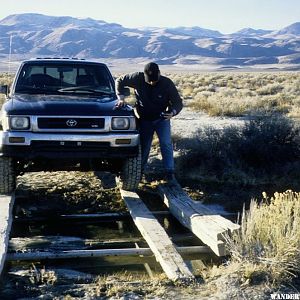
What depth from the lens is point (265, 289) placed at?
4863 mm

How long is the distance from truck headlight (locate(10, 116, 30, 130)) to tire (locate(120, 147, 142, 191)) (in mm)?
1501

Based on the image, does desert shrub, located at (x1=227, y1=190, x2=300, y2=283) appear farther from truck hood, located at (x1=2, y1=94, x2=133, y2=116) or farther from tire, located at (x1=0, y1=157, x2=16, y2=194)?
tire, located at (x1=0, y1=157, x2=16, y2=194)

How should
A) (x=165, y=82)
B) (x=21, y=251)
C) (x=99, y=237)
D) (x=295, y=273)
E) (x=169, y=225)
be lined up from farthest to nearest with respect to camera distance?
(x=165, y=82) → (x=169, y=225) → (x=99, y=237) → (x=21, y=251) → (x=295, y=273)

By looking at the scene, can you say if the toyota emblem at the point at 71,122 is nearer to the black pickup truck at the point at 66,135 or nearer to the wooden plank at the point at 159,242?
the black pickup truck at the point at 66,135

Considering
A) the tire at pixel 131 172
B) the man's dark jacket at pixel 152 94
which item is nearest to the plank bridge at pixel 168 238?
the tire at pixel 131 172

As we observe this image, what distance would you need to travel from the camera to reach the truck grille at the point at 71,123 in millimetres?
7367

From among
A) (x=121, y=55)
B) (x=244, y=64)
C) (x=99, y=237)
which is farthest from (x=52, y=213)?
(x=121, y=55)

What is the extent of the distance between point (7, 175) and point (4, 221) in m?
1.21

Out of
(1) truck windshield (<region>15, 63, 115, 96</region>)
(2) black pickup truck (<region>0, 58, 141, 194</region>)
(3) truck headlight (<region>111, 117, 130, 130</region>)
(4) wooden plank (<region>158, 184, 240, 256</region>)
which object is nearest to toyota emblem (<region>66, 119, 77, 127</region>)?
(2) black pickup truck (<region>0, 58, 141, 194</region>)

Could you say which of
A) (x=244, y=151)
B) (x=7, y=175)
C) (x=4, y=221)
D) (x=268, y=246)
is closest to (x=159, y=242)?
(x=268, y=246)

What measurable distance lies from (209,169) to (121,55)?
172 m

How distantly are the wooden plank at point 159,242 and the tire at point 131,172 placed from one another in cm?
19

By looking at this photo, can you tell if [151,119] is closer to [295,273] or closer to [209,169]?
[209,169]

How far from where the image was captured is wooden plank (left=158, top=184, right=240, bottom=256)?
5777mm
